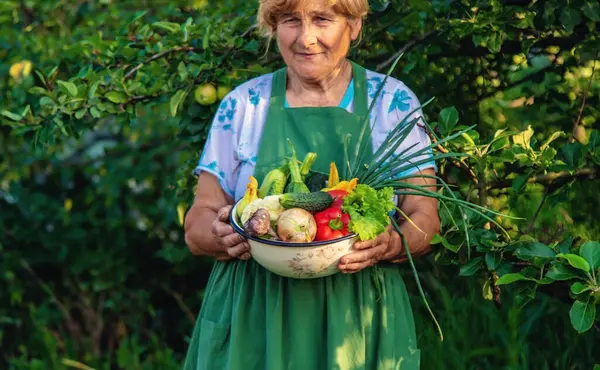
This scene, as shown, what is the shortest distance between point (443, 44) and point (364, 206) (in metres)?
1.30

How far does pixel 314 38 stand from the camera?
2766mm

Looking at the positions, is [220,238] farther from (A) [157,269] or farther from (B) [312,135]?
(A) [157,269]

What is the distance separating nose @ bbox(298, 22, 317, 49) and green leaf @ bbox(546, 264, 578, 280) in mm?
857

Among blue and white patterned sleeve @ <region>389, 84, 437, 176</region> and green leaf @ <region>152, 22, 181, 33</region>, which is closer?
blue and white patterned sleeve @ <region>389, 84, 437, 176</region>

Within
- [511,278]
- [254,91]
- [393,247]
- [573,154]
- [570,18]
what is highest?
[570,18]

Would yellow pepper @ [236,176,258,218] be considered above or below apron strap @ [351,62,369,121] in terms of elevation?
below

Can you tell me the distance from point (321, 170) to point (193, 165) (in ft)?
3.30

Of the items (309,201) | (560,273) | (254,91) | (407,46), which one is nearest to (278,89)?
(254,91)

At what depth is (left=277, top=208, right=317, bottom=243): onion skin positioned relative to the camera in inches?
97.1

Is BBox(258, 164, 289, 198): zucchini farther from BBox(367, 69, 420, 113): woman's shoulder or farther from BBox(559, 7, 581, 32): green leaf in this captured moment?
BBox(559, 7, 581, 32): green leaf

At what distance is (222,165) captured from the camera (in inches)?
115

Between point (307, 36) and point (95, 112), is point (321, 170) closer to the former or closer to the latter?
point (307, 36)

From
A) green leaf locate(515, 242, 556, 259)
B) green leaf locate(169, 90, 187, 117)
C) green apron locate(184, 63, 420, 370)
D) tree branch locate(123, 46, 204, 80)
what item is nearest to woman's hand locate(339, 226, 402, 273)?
green apron locate(184, 63, 420, 370)

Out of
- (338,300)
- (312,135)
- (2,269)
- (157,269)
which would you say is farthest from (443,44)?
(2,269)
